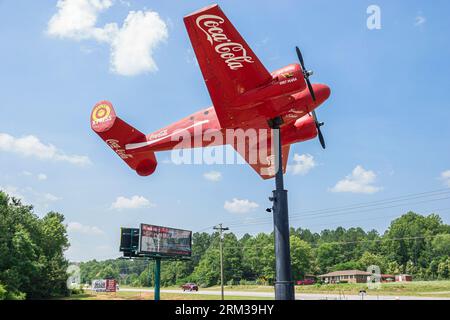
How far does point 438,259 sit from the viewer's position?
114125mm

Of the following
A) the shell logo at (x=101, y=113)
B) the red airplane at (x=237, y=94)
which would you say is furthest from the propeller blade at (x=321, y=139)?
the shell logo at (x=101, y=113)

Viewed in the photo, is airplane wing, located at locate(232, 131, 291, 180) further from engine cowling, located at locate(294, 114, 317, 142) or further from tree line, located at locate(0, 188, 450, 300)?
tree line, located at locate(0, 188, 450, 300)

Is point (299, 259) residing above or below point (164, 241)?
below

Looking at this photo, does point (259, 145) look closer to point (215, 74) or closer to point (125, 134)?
point (215, 74)

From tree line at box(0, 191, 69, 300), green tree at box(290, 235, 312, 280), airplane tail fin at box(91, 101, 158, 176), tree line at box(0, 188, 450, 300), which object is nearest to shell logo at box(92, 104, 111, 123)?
airplane tail fin at box(91, 101, 158, 176)

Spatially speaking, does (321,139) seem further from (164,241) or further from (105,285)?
(105,285)

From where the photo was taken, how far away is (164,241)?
164 ft

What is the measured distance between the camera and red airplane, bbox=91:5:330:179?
14.9m

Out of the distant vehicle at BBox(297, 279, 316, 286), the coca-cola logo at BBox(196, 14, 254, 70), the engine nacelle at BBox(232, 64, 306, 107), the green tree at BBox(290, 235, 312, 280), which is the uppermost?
Answer: the coca-cola logo at BBox(196, 14, 254, 70)

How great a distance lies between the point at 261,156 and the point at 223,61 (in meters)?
6.45

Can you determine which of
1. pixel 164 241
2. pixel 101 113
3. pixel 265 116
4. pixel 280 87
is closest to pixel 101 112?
pixel 101 113

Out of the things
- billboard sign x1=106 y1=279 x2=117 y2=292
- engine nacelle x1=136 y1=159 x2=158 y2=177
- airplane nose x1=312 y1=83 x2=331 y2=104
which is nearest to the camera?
airplane nose x1=312 y1=83 x2=331 y2=104

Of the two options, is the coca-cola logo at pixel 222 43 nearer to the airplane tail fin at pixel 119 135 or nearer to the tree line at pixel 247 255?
the airplane tail fin at pixel 119 135
